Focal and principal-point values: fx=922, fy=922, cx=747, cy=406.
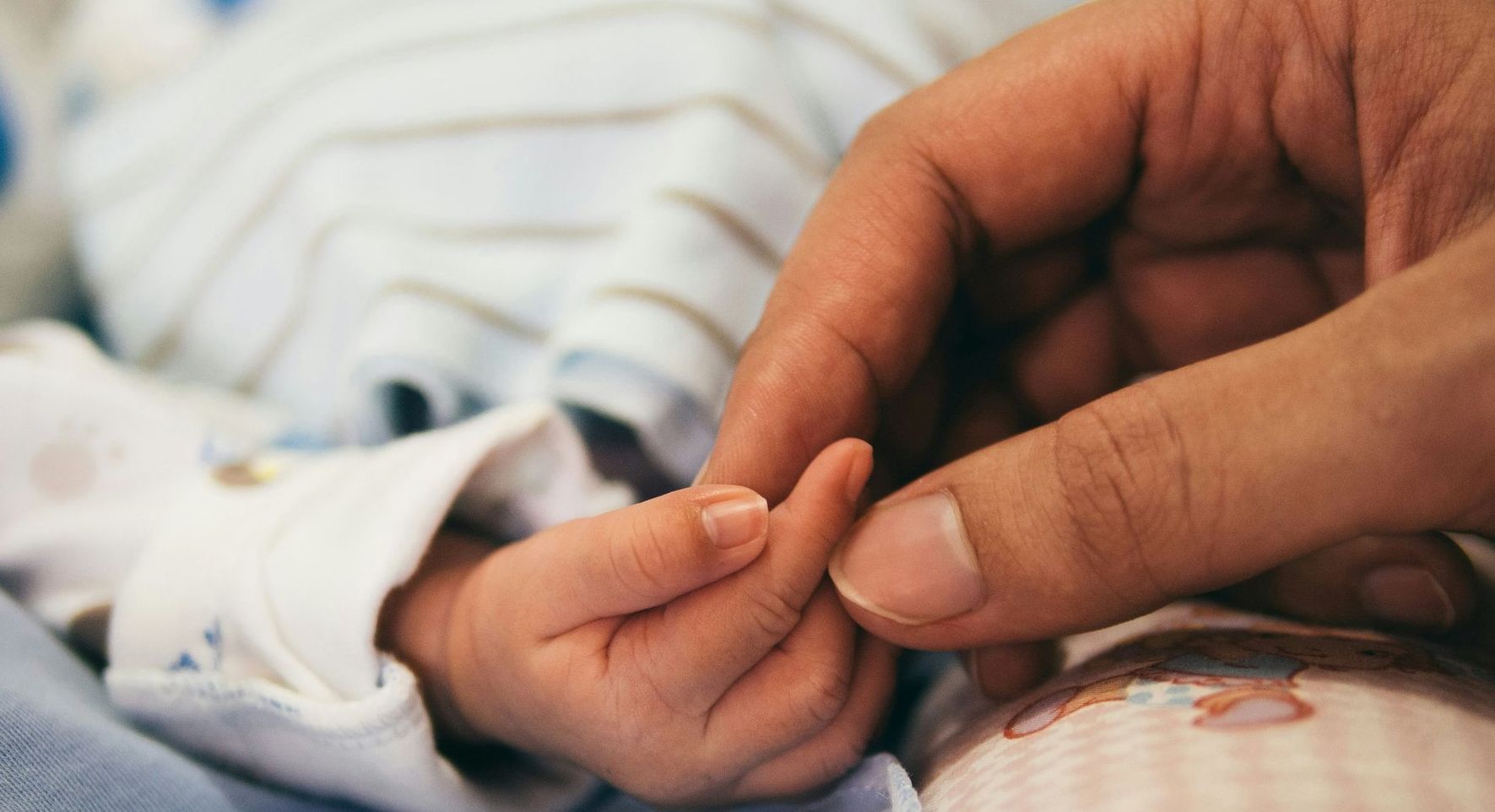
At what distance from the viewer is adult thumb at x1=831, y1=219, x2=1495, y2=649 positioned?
1.14 feet

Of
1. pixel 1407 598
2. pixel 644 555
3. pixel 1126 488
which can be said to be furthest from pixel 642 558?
pixel 1407 598

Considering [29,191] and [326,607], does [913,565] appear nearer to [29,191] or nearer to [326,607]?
[326,607]

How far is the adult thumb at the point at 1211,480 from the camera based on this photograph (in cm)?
35

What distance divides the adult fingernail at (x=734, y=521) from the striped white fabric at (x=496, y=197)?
228 millimetres

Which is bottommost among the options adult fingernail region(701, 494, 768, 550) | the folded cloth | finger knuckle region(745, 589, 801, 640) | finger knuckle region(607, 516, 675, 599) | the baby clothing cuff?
the baby clothing cuff

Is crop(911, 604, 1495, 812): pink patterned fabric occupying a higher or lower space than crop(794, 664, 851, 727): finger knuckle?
higher

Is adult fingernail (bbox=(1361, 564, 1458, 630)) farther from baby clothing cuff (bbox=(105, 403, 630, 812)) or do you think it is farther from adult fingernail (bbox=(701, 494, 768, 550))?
baby clothing cuff (bbox=(105, 403, 630, 812))

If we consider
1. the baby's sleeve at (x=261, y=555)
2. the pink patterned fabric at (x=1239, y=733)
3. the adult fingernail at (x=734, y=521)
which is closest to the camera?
the pink patterned fabric at (x=1239, y=733)

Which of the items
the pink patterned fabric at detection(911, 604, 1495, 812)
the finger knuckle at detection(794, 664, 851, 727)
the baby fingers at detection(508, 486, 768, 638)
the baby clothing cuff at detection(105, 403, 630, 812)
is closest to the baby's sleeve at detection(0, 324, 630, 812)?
the baby clothing cuff at detection(105, 403, 630, 812)

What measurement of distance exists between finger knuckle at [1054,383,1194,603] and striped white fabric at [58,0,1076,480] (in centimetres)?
32

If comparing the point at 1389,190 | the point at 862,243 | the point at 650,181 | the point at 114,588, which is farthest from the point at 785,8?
the point at 114,588

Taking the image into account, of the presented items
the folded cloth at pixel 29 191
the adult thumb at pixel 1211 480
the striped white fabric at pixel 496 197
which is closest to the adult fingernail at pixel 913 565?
the adult thumb at pixel 1211 480

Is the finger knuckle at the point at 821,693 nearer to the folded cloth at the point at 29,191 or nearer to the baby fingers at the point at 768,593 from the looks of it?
the baby fingers at the point at 768,593

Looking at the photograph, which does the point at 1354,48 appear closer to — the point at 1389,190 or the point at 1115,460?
the point at 1389,190
